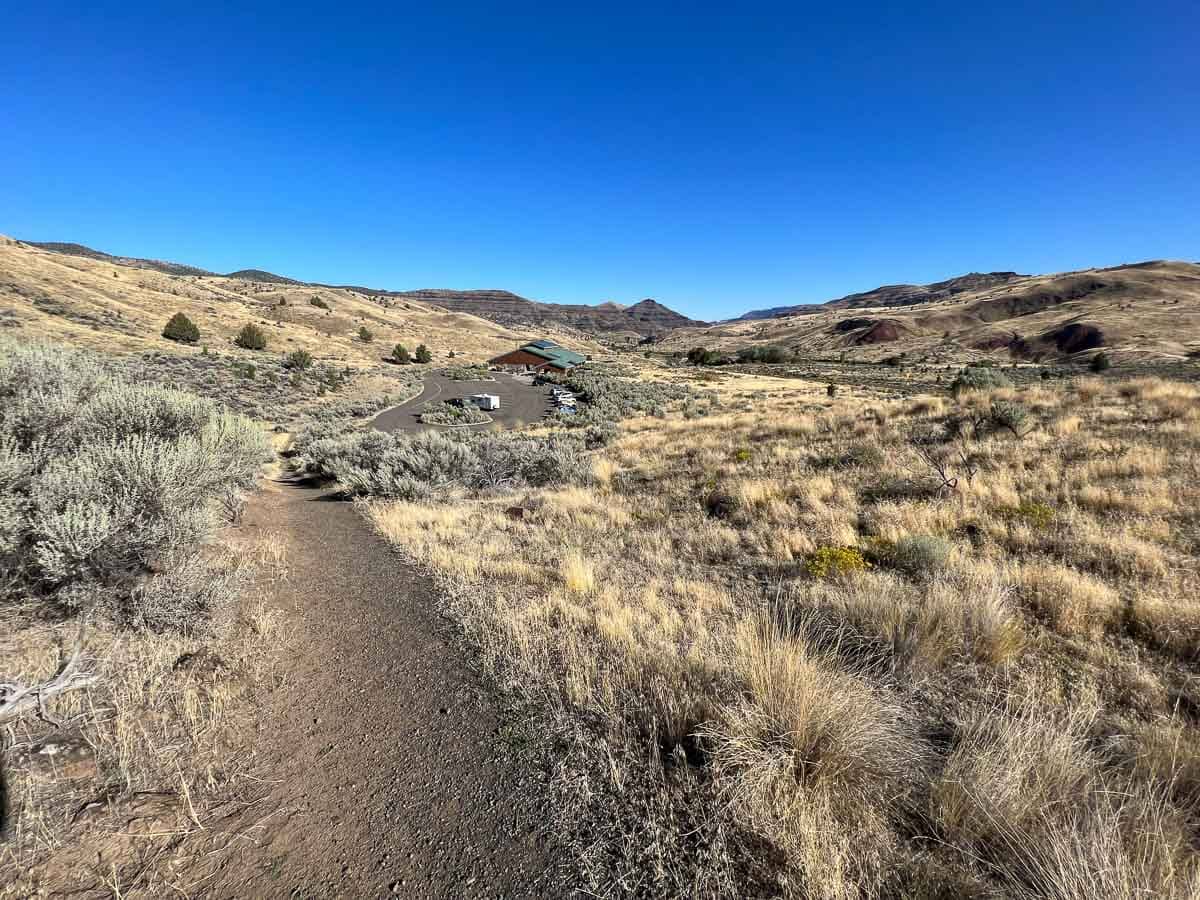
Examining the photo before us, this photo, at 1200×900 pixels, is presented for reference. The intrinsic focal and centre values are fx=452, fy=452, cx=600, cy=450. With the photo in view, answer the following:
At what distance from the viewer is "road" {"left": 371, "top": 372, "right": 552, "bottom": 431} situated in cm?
2991

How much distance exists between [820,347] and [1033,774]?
122346 millimetres

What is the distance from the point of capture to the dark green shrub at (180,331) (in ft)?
145

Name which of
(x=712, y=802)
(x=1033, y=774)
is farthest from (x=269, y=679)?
(x=1033, y=774)

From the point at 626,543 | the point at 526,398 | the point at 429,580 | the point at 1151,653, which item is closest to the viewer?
the point at 1151,653

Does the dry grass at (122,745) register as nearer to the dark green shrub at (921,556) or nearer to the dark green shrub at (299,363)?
the dark green shrub at (921,556)

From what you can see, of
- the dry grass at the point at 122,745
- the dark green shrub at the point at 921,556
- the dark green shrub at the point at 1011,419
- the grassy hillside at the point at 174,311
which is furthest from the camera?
the grassy hillside at the point at 174,311

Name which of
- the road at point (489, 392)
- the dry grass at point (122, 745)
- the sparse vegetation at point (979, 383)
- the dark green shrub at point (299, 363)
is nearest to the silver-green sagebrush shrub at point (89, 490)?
the dry grass at point (122, 745)

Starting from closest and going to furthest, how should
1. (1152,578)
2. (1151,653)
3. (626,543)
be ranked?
(1151,653)
(1152,578)
(626,543)

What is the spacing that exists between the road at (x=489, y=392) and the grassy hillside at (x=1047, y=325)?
6851 cm

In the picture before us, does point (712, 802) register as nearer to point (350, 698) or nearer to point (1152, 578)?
point (350, 698)

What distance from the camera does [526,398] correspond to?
4328 centimetres

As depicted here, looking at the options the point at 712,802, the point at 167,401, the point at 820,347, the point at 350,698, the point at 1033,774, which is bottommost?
the point at 350,698

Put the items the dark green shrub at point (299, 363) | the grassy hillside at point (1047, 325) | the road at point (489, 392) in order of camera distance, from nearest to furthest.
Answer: the road at point (489, 392)
the dark green shrub at point (299, 363)
the grassy hillside at point (1047, 325)

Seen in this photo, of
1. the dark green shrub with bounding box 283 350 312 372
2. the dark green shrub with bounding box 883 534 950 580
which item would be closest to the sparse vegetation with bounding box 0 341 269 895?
the dark green shrub with bounding box 883 534 950 580
